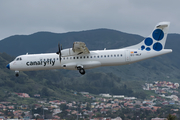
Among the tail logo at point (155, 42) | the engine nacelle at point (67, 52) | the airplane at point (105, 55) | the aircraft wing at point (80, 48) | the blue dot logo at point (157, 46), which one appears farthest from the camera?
the tail logo at point (155, 42)

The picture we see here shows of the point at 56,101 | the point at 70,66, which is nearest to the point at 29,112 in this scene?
the point at 56,101

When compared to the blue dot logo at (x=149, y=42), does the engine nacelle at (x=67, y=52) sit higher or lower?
lower

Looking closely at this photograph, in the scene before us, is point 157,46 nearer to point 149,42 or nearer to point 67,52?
point 149,42

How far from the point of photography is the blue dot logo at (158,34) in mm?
48094

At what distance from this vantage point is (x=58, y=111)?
482 ft

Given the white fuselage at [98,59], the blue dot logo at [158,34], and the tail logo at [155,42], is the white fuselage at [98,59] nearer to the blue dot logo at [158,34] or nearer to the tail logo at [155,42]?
the tail logo at [155,42]

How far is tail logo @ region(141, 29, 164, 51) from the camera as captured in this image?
4803 centimetres

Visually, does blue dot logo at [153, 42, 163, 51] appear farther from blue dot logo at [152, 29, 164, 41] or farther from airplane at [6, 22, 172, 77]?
blue dot logo at [152, 29, 164, 41]

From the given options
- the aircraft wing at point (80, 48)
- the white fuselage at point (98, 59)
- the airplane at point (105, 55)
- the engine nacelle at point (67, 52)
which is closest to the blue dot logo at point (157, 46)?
the airplane at point (105, 55)

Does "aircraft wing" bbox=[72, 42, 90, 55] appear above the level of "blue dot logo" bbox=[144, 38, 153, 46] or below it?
below

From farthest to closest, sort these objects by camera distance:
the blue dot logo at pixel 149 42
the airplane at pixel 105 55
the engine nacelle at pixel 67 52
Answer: the blue dot logo at pixel 149 42, the airplane at pixel 105 55, the engine nacelle at pixel 67 52

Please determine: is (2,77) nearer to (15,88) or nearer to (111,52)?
(15,88)

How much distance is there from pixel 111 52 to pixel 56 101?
12830 cm

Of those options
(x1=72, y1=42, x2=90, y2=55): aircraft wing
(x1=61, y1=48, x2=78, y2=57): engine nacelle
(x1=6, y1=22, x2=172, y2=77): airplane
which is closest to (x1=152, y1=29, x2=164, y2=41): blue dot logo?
(x1=6, y1=22, x2=172, y2=77): airplane
